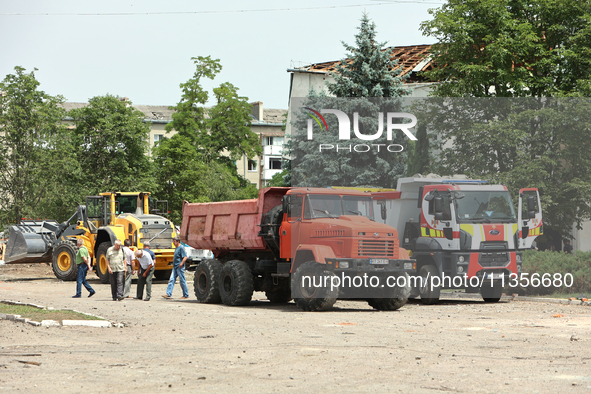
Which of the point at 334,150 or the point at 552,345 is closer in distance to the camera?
the point at 552,345

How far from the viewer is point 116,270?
20.6m

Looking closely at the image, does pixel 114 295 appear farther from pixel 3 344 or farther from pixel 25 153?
pixel 25 153

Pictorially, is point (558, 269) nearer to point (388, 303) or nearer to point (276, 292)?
point (388, 303)

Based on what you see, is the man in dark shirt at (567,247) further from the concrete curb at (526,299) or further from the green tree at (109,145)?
the green tree at (109,145)

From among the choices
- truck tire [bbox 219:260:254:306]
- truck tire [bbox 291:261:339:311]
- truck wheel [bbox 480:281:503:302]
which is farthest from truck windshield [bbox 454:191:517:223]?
truck tire [bbox 219:260:254:306]

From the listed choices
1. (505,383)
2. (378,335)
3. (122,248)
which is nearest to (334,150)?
(122,248)

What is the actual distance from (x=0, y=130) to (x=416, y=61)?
24.4 metres

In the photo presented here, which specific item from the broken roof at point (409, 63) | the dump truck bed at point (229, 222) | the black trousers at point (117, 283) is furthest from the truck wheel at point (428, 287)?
the broken roof at point (409, 63)

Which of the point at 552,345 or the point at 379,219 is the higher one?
the point at 379,219

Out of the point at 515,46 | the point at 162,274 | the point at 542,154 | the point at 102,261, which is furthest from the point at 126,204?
the point at 515,46

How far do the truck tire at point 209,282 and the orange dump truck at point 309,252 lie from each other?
0.03 metres

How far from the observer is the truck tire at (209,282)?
19719 mm

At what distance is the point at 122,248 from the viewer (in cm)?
2133

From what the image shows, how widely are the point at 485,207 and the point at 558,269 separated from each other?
12.2ft
